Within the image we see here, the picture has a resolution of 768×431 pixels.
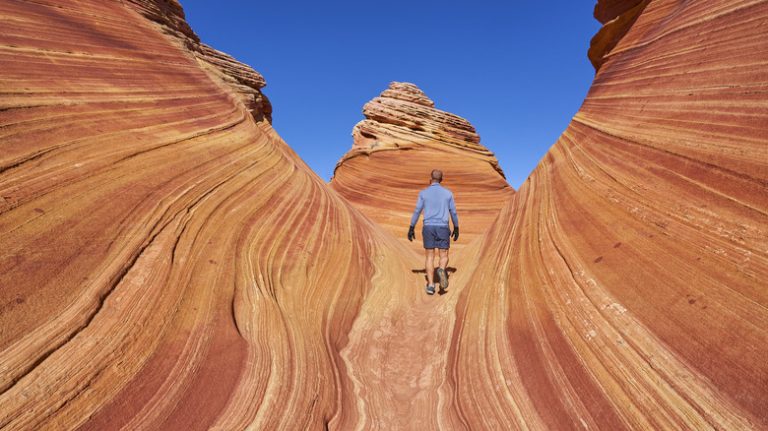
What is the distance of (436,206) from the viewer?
6008mm

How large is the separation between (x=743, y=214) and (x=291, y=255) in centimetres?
423

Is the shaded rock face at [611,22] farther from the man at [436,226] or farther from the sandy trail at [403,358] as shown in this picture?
the sandy trail at [403,358]

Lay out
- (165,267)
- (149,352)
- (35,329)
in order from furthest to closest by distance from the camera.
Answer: (165,267), (149,352), (35,329)

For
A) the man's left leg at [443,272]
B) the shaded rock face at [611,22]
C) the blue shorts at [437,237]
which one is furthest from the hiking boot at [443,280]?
the shaded rock face at [611,22]

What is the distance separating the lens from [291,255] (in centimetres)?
482

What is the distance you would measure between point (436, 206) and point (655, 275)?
11.2 ft

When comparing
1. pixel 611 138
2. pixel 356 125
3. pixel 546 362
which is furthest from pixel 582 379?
pixel 356 125

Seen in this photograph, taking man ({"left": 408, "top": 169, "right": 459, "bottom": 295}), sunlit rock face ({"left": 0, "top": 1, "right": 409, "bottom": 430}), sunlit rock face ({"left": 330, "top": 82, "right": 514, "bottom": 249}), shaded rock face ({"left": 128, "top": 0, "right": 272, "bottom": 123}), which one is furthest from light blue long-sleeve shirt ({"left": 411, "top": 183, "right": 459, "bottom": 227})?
sunlit rock face ({"left": 330, "top": 82, "right": 514, "bottom": 249})

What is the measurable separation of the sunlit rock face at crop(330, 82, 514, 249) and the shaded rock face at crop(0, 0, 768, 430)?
28.2ft

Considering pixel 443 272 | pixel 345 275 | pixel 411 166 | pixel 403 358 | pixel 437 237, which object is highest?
pixel 411 166

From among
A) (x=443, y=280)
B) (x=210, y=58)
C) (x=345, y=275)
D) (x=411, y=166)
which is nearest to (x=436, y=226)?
(x=443, y=280)

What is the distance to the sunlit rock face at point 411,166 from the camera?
47.4ft

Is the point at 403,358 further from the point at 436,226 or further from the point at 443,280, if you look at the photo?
the point at 436,226

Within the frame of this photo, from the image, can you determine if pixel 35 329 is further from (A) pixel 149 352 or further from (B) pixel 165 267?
→ (B) pixel 165 267
